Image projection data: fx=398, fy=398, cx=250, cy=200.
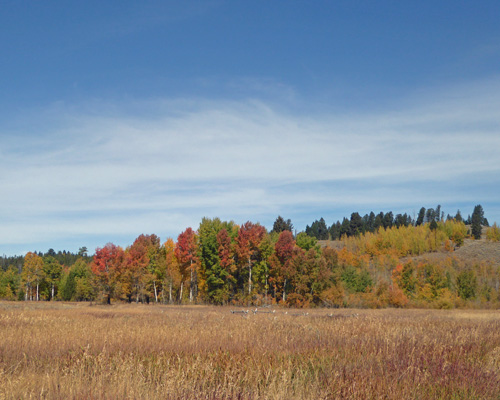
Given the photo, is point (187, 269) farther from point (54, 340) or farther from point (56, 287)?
point (54, 340)

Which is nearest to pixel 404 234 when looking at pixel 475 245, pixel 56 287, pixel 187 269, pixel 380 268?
pixel 475 245

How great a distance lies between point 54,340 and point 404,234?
147 meters

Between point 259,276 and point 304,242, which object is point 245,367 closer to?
point 259,276

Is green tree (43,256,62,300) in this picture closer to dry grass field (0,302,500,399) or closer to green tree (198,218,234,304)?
green tree (198,218,234,304)

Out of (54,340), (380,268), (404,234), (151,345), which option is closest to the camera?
(151,345)

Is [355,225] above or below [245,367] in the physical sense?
above

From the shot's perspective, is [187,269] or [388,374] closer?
[388,374]

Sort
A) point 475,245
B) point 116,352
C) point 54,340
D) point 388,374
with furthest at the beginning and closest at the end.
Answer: point 475,245 < point 54,340 < point 116,352 < point 388,374

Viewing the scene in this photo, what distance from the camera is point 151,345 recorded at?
376 inches

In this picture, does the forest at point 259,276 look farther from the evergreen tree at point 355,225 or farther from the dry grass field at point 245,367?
the evergreen tree at point 355,225

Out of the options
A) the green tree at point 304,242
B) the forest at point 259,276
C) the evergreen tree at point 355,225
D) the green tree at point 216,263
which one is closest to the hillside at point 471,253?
the forest at point 259,276

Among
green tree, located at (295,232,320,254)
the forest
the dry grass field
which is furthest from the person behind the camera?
green tree, located at (295,232,320,254)

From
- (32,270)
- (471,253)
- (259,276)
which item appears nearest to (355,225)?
(471,253)

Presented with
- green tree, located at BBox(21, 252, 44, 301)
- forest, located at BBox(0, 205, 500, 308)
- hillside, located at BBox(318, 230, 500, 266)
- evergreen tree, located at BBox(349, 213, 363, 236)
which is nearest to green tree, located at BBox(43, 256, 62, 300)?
green tree, located at BBox(21, 252, 44, 301)
